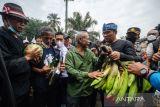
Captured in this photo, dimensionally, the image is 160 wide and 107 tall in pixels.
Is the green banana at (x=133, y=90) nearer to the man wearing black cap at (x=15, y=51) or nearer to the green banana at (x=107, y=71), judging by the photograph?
the green banana at (x=107, y=71)

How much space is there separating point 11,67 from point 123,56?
198 centimetres

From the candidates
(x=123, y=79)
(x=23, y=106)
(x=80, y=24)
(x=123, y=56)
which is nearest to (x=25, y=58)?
(x=23, y=106)

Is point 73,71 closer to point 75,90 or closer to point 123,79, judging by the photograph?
point 75,90

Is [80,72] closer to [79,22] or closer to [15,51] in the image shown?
[15,51]

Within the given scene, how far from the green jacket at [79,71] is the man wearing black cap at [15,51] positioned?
4.55 ft

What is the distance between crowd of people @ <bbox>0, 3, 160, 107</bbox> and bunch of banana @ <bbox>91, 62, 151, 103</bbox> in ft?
0.33

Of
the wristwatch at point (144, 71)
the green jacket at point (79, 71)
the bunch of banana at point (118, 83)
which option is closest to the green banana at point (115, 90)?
the bunch of banana at point (118, 83)

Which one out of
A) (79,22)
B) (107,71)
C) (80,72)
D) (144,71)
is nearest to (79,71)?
(80,72)

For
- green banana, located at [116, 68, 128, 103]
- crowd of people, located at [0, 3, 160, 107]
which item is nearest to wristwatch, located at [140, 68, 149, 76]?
crowd of people, located at [0, 3, 160, 107]

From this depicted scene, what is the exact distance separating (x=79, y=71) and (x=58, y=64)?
0.85 meters

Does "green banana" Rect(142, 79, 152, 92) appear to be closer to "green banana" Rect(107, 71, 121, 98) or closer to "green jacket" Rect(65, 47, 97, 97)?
"green banana" Rect(107, 71, 121, 98)

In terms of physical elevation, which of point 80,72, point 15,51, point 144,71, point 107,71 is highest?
point 15,51

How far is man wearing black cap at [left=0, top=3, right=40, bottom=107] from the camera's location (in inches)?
129

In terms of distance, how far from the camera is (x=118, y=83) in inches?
141
